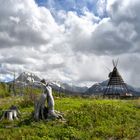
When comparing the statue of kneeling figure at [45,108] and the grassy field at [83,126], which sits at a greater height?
the statue of kneeling figure at [45,108]

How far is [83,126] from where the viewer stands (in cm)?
3086

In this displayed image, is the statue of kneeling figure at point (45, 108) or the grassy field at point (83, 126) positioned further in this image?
the statue of kneeling figure at point (45, 108)

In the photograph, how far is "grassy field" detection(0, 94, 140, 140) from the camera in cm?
2823

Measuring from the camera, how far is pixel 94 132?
2927 centimetres

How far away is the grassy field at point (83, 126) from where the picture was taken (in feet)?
92.6

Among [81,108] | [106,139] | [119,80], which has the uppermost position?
[119,80]

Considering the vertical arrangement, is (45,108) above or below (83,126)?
above

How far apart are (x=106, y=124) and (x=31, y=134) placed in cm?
661

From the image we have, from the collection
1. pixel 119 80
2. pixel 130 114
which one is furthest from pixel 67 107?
pixel 119 80

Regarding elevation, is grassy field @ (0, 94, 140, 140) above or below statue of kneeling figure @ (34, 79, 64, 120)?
below

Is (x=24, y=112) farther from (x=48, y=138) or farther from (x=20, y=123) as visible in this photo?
(x=48, y=138)

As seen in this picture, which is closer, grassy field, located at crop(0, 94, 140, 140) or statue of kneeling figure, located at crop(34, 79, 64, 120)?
grassy field, located at crop(0, 94, 140, 140)

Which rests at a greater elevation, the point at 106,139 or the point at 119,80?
the point at 119,80

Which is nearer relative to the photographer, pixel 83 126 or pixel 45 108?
pixel 83 126
